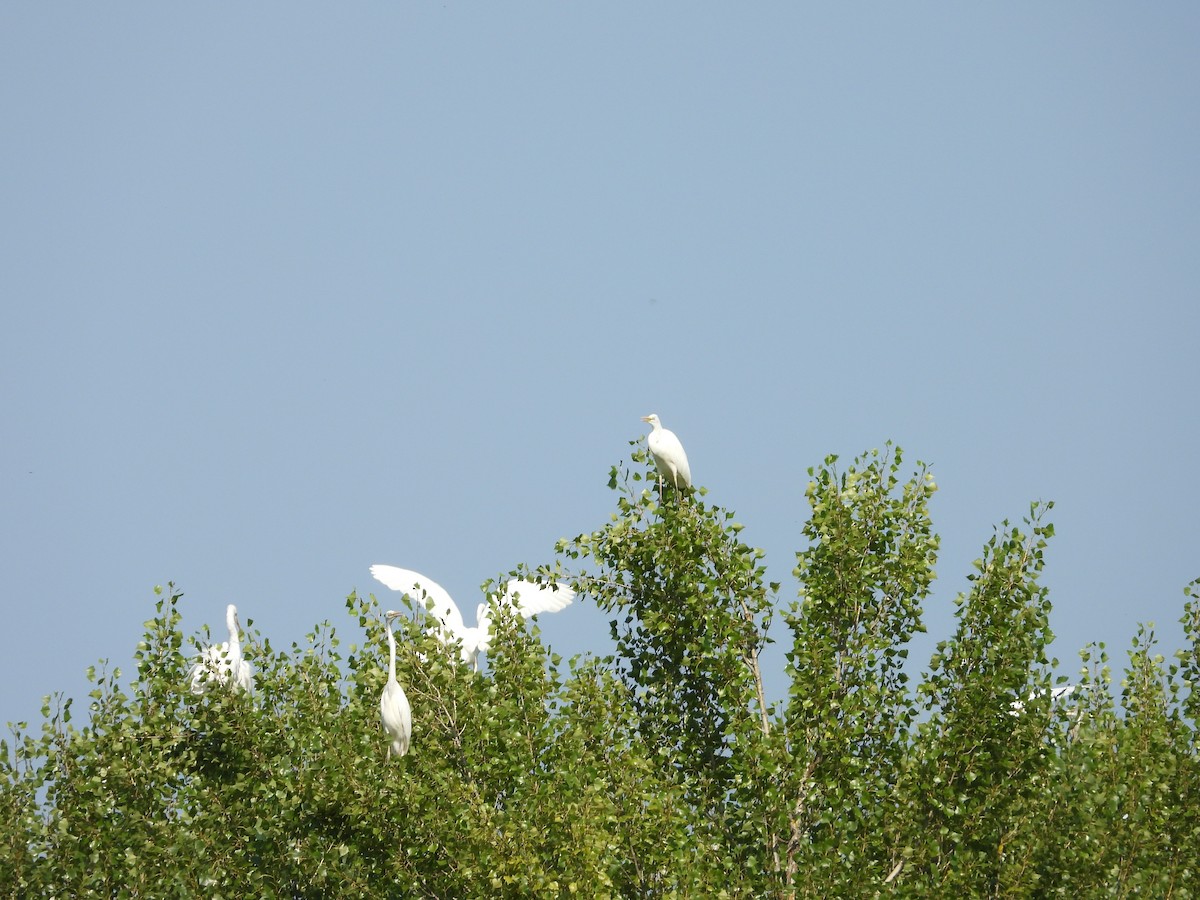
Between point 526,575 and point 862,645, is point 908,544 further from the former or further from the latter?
point 526,575

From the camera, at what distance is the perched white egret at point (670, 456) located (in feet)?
50.3

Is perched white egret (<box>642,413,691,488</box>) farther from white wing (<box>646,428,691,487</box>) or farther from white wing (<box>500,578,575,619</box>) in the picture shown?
white wing (<box>500,578,575,619</box>)

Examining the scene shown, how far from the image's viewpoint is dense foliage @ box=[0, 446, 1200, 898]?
1138 centimetres

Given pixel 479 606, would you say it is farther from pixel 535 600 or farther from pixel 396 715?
pixel 396 715

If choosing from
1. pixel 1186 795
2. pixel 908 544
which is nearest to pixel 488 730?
pixel 908 544

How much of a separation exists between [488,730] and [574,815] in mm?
1399

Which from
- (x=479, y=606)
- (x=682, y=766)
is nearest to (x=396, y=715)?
(x=682, y=766)

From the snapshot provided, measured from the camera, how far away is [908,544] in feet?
42.6

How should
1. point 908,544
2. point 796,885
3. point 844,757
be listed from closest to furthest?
point 796,885 < point 844,757 < point 908,544

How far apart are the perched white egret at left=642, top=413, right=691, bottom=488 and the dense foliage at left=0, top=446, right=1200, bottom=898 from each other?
170 cm

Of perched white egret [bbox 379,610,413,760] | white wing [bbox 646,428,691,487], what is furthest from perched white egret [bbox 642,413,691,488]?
perched white egret [bbox 379,610,413,760]

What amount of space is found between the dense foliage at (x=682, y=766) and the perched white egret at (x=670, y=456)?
5.56ft

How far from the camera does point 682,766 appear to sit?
12977mm

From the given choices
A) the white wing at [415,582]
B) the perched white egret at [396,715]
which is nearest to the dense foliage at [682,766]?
the perched white egret at [396,715]
